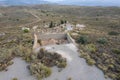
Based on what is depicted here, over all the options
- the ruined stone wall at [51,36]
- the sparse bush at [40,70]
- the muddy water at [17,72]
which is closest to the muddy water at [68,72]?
the muddy water at [17,72]

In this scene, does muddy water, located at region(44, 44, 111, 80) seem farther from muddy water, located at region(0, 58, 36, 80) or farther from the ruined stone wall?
the ruined stone wall

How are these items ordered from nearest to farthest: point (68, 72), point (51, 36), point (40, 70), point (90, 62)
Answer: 1. point (40, 70)
2. point (68, 72)
3. point (90, 62)
4. point (51, 36)

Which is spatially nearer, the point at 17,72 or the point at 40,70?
the point at 40,70

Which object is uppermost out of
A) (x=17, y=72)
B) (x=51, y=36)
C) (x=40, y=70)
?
(x=51, y=36)

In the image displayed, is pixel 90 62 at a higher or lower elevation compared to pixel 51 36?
lower

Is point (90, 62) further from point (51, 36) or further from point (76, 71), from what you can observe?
point (51, 36)

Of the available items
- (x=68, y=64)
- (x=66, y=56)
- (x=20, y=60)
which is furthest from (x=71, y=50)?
(x=20, y=60)

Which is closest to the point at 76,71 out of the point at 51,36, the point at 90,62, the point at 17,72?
the point at 90,62

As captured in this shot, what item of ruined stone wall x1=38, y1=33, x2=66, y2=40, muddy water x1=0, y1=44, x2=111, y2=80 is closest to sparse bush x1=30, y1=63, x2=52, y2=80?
muddy water x1=0, y1=44, x2=111, y2=80

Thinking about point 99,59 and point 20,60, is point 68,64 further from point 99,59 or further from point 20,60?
point 20,60
